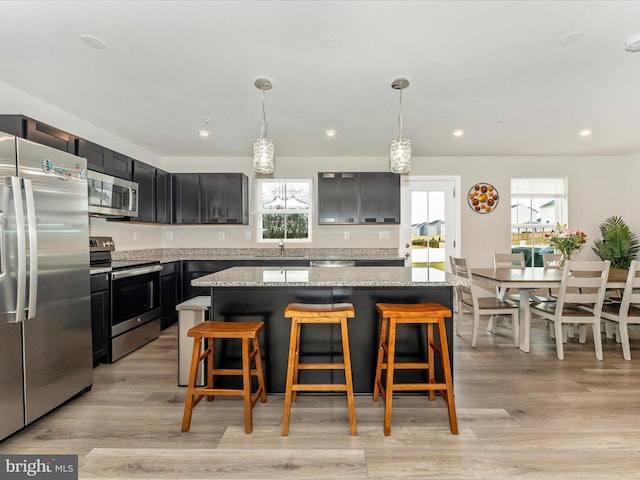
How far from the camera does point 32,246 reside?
190 cm

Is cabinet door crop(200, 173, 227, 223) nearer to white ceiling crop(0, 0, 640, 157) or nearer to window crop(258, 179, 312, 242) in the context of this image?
window crop(258, 179, 312, 242)

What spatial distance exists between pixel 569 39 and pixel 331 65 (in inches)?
60.8

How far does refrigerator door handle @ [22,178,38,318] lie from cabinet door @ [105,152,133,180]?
1.63m

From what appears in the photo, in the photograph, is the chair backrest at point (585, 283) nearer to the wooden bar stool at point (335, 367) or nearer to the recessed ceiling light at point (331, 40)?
the wooden bar stool at point (335, 367)

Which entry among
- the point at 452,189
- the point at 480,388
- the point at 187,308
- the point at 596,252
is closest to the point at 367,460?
the point at 480,388

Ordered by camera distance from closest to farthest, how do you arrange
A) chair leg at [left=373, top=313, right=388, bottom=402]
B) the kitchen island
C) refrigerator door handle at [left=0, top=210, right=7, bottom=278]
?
1. refrigerator door handle at [left=0, top=210, right=7, bottom=278]
2. chair leg at [left=373, top=313, right=388, bottom=402]
3. the kitchen island

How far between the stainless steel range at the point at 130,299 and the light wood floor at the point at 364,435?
20.8 inches

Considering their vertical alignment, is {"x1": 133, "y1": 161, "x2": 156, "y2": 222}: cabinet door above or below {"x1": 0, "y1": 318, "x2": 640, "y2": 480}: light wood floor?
above

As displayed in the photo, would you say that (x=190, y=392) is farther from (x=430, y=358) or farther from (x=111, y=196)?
(x=111, y=196)

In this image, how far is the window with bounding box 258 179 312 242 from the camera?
5328 millimetres

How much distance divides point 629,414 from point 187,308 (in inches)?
121

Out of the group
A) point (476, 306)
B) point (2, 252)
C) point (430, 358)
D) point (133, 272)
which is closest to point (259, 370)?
point (430, 358)

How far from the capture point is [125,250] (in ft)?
14.2

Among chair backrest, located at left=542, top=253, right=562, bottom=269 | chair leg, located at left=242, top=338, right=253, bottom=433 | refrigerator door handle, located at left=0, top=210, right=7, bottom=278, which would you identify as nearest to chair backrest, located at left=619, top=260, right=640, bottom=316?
chair backrest, located at left=542, top=253, right=562, bottom=269
